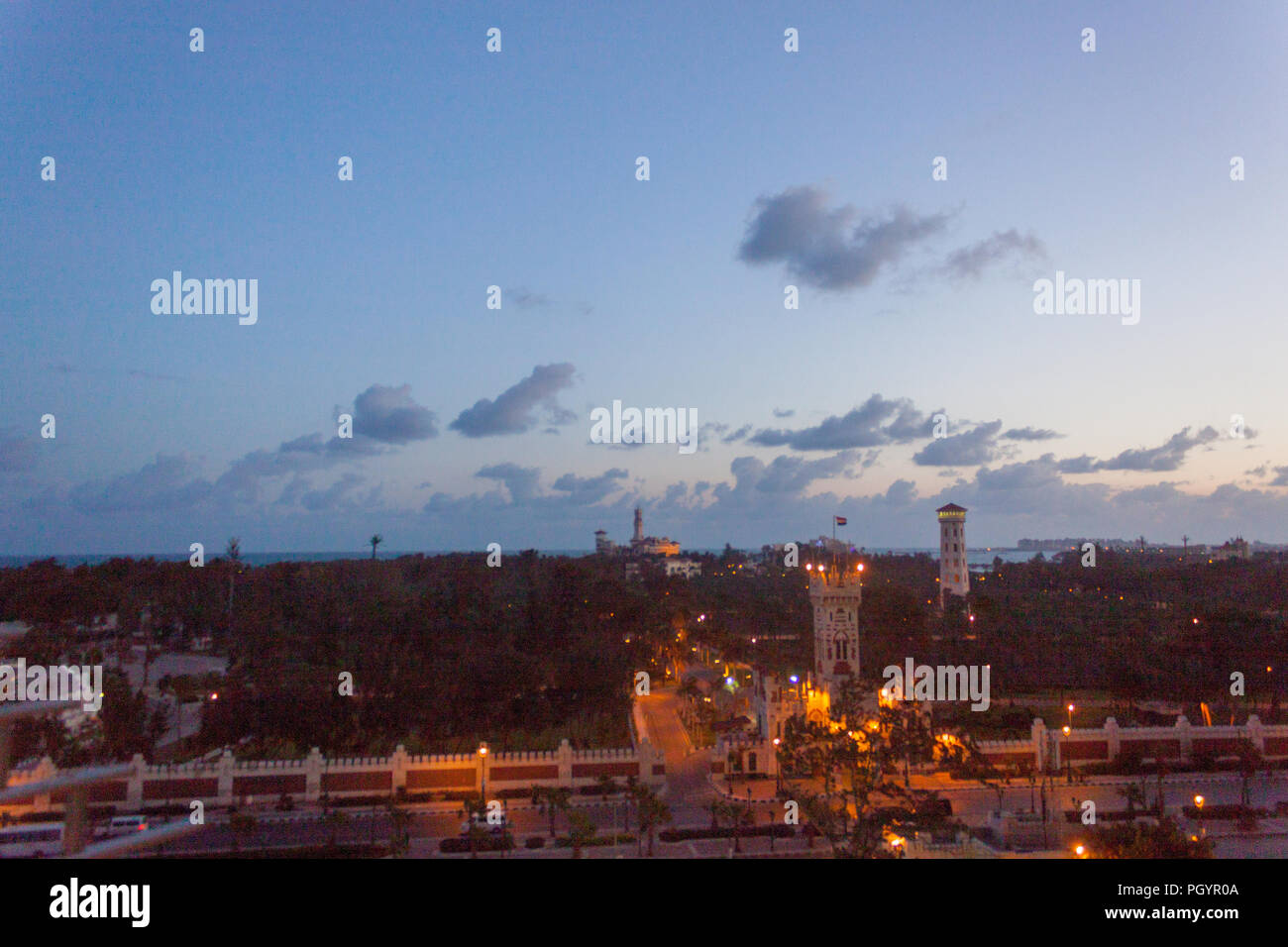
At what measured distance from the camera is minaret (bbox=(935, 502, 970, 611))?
54.9 m

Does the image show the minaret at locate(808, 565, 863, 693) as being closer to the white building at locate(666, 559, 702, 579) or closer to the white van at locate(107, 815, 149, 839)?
the white van at locate(107, 815, 149, 839)

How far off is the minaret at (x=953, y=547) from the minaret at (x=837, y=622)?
33.0 m

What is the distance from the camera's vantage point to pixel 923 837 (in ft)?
52.5

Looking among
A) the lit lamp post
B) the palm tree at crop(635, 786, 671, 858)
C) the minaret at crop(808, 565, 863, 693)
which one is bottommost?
the lit lamp post

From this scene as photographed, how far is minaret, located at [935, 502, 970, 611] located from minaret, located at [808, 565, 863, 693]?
33.0 metres

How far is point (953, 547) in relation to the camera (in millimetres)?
55344

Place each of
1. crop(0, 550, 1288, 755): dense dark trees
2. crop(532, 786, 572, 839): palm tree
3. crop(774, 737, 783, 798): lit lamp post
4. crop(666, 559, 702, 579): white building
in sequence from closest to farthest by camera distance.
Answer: crop(532, 786, 572, 839): palm tree → crop(774, 737, 783, 798): lit lamp post → crop(0, 550, 1288, 755): dense dark trees → crop(666, 559, 702, 579): white building

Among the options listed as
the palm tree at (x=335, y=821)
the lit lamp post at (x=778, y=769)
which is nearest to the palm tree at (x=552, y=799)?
the palm tree at (x=335, y=821)

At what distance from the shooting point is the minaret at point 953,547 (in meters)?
54.9

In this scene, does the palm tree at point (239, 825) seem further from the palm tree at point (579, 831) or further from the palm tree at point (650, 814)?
the palm tree at point (650, 814)

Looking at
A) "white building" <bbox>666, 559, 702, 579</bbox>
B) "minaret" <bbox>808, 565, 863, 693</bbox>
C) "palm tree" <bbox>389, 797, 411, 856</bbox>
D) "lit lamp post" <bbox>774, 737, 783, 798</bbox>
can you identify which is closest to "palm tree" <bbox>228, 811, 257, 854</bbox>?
"palm tree" <bbox>389, 797, 411, 856</bbox>

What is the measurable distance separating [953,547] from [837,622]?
34589mm

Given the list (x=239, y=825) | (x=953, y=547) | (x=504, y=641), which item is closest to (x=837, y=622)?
(x=504, y=641)
